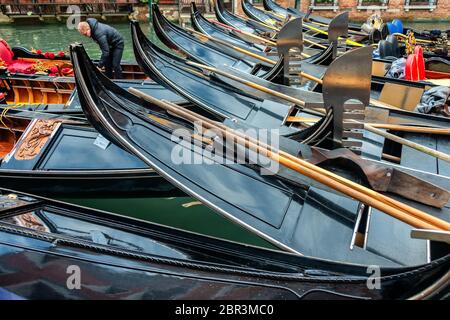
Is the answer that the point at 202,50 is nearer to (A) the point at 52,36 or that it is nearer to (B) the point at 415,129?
(B) the point at 415,129

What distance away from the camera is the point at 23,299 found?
3.18 ft

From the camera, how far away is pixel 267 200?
1.27 m

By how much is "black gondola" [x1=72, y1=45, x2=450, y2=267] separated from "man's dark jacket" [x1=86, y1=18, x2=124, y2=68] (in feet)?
5.61

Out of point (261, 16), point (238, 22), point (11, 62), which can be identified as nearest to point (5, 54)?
point (11, 62)

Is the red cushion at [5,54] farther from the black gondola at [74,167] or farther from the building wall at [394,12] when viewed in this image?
the building wall at [394,12]

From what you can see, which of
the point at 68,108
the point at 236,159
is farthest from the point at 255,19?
the point at 236,159

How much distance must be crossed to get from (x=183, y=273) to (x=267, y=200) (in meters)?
0.39

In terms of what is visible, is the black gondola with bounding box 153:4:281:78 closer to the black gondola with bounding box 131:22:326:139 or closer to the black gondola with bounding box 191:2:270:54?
the black gondola with bounding box 191:2:270:54

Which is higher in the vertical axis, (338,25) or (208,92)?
(338,25)

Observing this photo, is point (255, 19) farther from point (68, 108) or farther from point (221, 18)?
point (68, 108)

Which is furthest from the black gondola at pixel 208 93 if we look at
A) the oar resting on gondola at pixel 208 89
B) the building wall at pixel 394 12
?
the building wall at pixel 394 12

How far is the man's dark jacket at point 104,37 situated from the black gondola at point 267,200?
171 centimetres

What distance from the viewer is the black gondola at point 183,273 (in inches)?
34.8

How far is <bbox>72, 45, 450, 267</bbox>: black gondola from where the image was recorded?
1161 mm
